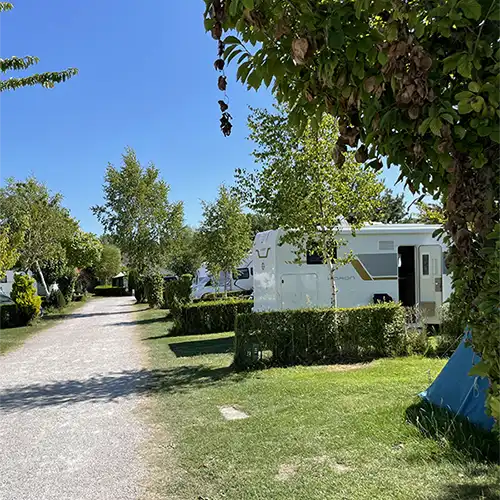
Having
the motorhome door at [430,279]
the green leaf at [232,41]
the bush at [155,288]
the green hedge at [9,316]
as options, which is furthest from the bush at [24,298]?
the green leaf at [232,41]

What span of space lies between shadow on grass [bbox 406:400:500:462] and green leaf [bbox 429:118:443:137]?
3048mm

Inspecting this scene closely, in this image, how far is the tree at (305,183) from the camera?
9578mm

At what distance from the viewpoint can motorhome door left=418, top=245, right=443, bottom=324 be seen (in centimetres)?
1244

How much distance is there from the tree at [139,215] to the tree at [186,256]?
541mm

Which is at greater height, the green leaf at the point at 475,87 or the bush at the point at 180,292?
the green leaf at the point at 475,87

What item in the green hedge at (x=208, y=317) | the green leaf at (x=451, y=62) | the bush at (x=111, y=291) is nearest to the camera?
the green leaf at (x=451, y=62)

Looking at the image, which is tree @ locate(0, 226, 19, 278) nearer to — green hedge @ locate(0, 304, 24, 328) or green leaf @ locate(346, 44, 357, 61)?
green hedge @ locate(0, 304, 24, 328)

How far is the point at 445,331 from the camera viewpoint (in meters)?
9.48

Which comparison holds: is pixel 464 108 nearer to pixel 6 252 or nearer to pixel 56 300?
pixel 6 252

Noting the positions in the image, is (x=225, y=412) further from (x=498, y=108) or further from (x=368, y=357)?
(x=498, y=108)

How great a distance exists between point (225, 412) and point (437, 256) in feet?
27.3

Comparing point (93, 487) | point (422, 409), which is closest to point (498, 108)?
point (93, 487)

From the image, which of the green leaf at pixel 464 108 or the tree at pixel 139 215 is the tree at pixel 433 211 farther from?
the tree at pixel 139 215

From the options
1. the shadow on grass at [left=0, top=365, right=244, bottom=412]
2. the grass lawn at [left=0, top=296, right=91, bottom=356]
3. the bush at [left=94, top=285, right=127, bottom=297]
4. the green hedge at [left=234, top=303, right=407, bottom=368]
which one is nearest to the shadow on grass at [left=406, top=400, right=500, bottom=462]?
the shadow on grass at [left=0, top=365, right=244, bottom=412]
